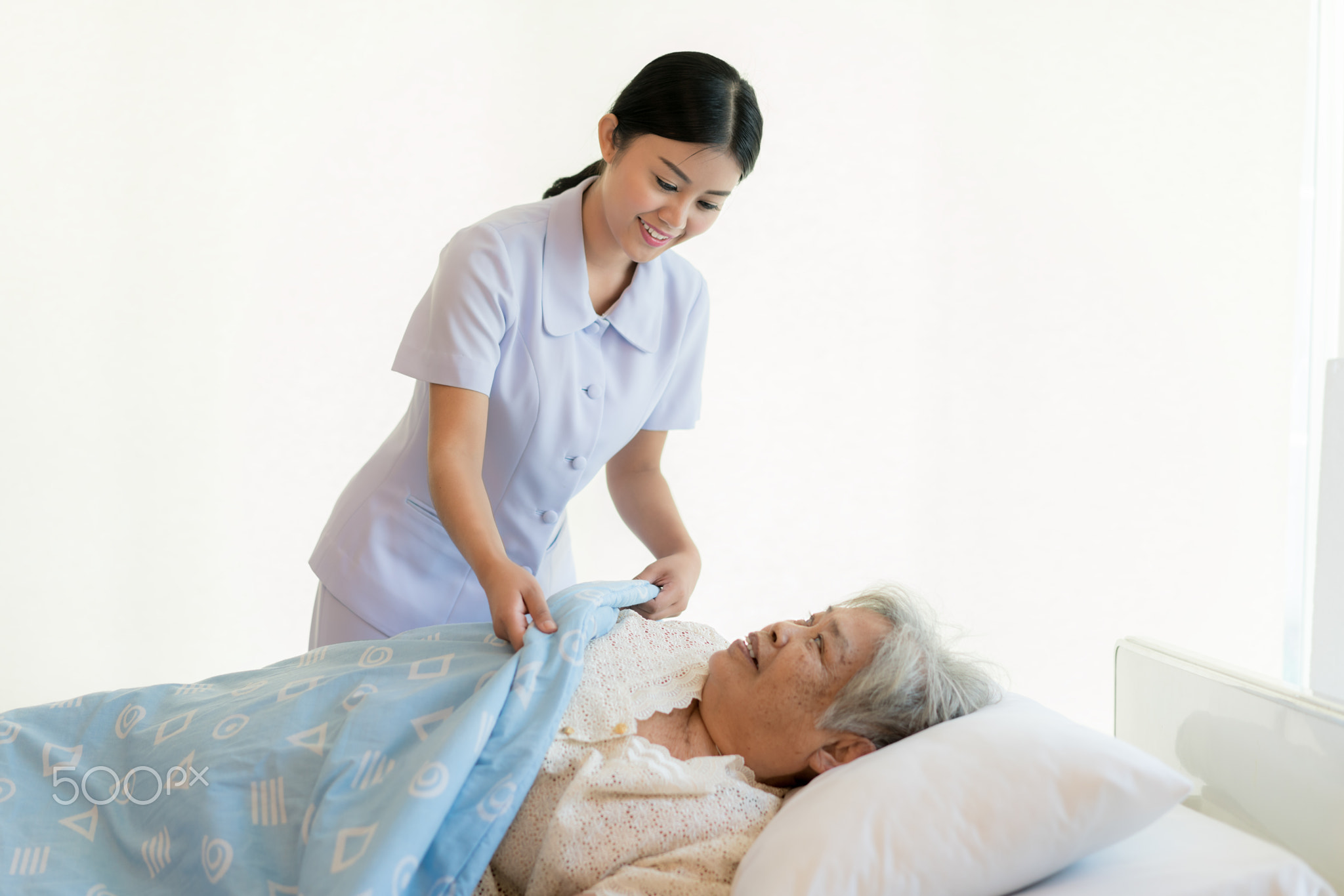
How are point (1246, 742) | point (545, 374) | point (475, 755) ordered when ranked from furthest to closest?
point (545, 374) < point (1246, 742) < point (475, 755)

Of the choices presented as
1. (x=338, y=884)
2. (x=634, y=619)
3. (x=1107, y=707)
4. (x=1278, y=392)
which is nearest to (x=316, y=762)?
(x=338, y=884)

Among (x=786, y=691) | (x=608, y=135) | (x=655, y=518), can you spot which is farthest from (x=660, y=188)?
(x=786, y=691)

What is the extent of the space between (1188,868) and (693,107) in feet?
3.74

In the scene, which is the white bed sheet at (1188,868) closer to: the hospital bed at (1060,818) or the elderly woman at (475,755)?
the hospital bed at (1060,818)

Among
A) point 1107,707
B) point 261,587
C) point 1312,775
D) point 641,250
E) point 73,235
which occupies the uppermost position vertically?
point 73,235

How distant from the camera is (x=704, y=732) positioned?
1.36 m

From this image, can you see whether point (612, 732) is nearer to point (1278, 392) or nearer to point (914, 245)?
point (914, 245)

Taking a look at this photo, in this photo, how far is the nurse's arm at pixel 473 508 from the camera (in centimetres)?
129

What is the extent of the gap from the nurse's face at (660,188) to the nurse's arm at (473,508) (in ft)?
1.17

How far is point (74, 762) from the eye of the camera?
126 cm

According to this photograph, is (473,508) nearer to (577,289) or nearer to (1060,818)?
(577,289)

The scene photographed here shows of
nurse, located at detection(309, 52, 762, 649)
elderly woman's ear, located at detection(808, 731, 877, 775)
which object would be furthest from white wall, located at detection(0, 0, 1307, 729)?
elderly woman's ear, located at detection(808, 731, 877, 775)

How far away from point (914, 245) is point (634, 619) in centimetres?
199

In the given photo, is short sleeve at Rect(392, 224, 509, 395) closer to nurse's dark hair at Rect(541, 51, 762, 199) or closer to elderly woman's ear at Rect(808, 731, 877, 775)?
nurse's dark hair at Rect(541, 51, 762, 199)
